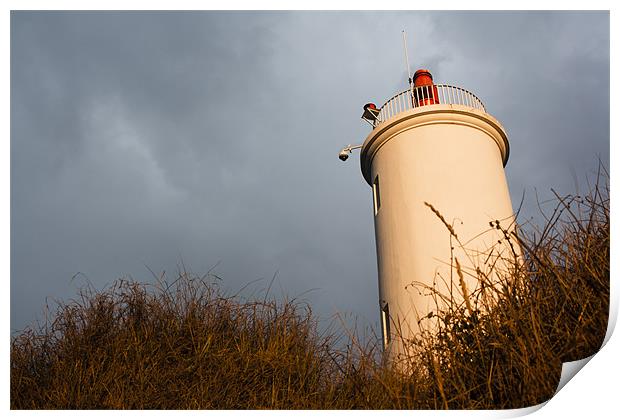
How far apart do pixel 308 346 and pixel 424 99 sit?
3.25 meters

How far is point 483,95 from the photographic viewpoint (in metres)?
5.45

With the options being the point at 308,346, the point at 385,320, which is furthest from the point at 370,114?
the point at 308,346

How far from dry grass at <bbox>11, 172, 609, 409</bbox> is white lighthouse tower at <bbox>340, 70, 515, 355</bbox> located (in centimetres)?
167

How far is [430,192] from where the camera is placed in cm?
499

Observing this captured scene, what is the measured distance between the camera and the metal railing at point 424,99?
17.9ft

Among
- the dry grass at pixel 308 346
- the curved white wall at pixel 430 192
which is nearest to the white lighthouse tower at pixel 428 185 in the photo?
the curved white wall at pixel 430 192

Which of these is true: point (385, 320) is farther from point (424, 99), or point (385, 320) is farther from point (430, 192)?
point (424, 99)

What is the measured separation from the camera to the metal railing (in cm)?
545

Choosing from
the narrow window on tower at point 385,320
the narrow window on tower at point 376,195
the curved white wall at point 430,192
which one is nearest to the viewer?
the curved white wall at point 430,192

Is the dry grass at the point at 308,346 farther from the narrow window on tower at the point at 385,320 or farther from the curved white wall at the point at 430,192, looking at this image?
the narrow window on tower at the point at 385,320

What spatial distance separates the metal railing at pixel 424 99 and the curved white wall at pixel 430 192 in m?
0.12

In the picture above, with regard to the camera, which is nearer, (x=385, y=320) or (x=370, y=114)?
(x=385, y=320)

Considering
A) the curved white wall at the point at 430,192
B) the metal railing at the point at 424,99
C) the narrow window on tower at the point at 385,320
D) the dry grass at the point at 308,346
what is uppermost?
the metal railing at the point at 424,99

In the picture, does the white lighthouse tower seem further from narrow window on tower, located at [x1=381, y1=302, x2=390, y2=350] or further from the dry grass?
the dry grass
